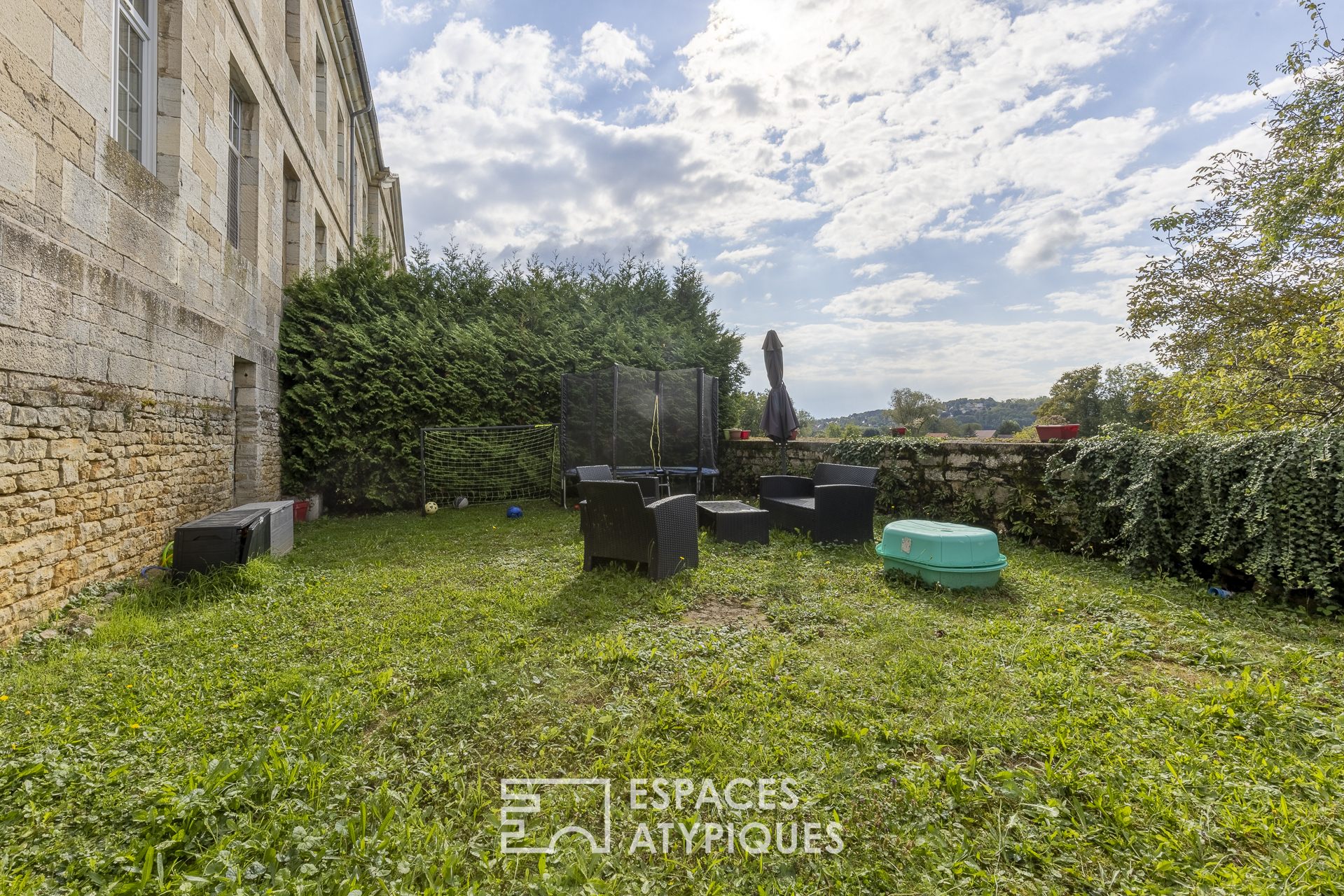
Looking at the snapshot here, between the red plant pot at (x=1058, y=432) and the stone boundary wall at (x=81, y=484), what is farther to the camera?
the red plant pot at (x=1058, y=432)

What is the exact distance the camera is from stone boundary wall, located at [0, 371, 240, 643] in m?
2.93

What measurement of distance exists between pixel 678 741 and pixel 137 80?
643 cm

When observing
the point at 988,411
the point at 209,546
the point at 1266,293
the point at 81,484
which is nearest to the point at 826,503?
A: the point at 209,546

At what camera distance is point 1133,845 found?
1.59m

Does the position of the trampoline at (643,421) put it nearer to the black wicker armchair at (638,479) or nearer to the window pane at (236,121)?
the black wicker armchair at (638,479)

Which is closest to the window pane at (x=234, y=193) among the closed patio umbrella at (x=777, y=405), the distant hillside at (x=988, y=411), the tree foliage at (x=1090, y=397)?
the closed patio umbrella at (x=777, y=405)

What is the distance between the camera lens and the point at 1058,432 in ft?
18.4

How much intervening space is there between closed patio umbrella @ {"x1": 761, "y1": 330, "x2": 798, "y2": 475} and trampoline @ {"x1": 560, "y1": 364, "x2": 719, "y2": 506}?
98 centimetres

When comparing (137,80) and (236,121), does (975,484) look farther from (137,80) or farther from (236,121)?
(236,121)

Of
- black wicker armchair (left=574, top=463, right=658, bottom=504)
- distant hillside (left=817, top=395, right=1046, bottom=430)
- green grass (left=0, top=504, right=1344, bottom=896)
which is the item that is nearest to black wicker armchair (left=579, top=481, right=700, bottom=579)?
green grass (left=0, top=504, right=1344, bottom=896)

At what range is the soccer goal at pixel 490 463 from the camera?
8383 millimetres

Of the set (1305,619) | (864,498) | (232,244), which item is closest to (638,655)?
(864,498)

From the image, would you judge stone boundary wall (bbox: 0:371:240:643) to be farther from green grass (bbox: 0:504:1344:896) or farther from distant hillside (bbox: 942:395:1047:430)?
distant hillside (bbox: 942:395:1047:430)

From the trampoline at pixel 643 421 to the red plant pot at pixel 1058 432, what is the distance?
4107 mm
